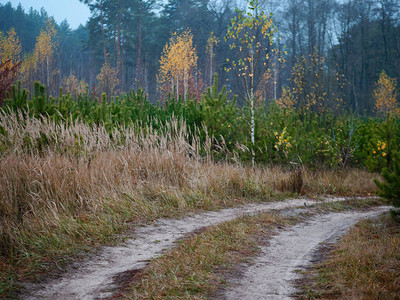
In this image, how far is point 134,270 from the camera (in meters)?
4.16

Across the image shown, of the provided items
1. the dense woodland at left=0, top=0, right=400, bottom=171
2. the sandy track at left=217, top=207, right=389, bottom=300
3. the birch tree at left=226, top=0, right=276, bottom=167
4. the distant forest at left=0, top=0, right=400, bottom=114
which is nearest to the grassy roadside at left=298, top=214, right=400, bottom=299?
the sandy track at left=217, top=207, right=389, bottom=300

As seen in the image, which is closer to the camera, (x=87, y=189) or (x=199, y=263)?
(x=199, y=263)

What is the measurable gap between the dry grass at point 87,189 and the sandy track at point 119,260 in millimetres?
295

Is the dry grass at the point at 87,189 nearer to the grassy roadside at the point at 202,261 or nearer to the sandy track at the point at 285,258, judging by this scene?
the grassy roadside at the point at 202,261

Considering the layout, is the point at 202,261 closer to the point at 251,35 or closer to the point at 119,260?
the point at 119,260

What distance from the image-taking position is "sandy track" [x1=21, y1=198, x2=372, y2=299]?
361cm

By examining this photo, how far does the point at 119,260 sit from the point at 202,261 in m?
1.06

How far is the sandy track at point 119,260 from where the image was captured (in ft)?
11.9

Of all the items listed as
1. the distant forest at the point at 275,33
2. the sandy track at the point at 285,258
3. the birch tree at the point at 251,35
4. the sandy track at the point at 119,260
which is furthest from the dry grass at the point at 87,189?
the distant forest at the point at 275,33

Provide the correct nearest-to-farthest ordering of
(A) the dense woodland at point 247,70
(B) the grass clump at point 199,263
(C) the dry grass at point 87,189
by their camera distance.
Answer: (B) the grass clump at point 199,263 < (C) the dry grass at point 87,189 < (A) the dense woodland at point 247,70

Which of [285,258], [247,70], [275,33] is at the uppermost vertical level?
[275,33]

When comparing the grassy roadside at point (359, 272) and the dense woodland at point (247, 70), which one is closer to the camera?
the grassy roadside at point (359, 272)

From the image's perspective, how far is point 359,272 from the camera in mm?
3840

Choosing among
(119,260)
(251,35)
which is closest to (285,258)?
(119,260)
